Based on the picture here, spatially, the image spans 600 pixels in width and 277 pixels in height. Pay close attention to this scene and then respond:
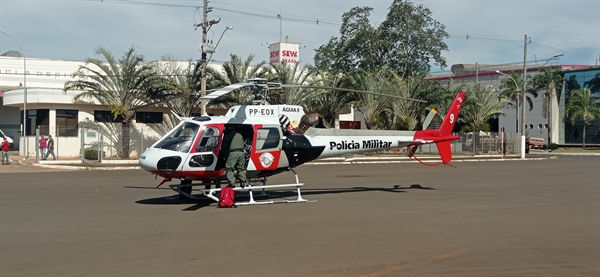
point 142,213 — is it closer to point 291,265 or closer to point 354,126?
point 291,265

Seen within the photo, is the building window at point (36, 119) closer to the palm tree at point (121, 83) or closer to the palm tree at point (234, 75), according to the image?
the palm tree at point (121, 83)

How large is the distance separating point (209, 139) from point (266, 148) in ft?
4.60


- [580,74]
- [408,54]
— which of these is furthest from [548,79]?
[408,54]

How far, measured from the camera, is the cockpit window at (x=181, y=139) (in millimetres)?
12891

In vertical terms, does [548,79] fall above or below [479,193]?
above

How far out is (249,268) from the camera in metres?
6.91

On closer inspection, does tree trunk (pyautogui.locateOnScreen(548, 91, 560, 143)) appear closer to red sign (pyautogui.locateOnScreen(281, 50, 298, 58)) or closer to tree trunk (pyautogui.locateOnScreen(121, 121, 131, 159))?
red sign (pyautogui.locateOnScreen(281, 50, 298, 58))

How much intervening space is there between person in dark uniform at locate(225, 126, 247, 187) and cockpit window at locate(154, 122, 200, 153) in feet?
2.96

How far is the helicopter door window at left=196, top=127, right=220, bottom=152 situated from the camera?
42.9ft

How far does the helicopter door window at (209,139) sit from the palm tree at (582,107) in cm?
6503

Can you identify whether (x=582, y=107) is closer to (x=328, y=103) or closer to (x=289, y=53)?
(x=289, y=53)

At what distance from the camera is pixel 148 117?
3947 centimetres

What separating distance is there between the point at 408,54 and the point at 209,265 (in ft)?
177

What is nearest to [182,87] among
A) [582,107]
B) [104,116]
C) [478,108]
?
[104,116]
